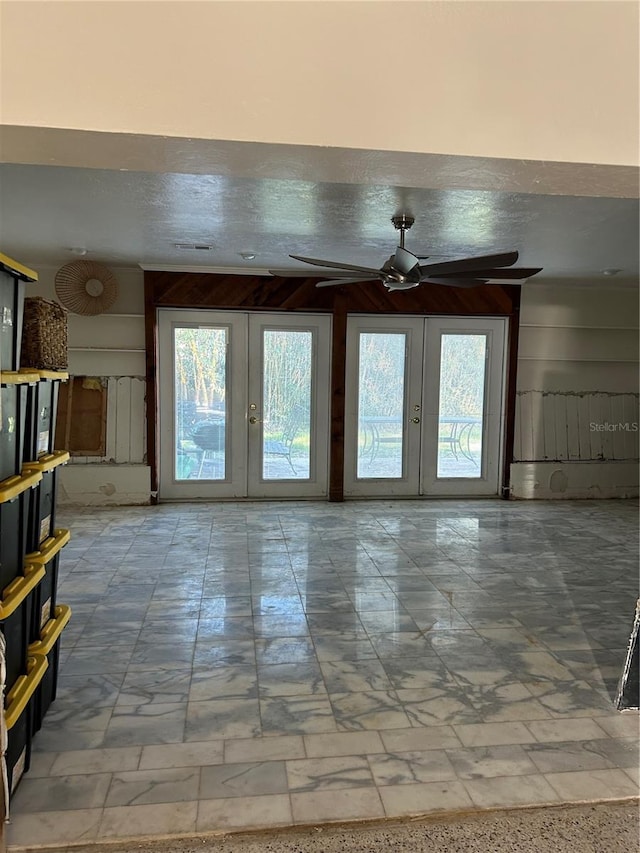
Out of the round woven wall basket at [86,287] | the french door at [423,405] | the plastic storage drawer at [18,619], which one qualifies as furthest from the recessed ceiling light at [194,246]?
the plastic storage drawer at [18,619]

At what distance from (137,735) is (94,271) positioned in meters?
4.54

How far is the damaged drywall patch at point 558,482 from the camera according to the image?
6.67m

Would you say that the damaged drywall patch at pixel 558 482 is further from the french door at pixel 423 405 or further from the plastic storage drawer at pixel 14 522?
the plastic storage drawer at pixel 14 522

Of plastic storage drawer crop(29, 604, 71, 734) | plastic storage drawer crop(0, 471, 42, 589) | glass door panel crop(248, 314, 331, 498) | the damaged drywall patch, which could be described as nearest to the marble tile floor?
plastic storage drawer crop(29, 604, 71, 734)

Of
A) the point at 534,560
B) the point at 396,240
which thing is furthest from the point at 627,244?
the point at 534,560

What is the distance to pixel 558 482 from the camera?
668cm

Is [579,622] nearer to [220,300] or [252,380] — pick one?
[252,380]

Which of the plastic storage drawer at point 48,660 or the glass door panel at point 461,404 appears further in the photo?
the glass door panel at point 461,404

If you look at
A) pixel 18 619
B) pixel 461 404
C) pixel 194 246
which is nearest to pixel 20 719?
pixel 18 619

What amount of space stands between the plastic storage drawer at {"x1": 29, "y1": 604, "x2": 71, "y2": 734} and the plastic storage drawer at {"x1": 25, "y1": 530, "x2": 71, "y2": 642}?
0.10 feet

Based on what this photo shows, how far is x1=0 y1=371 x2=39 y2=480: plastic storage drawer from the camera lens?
1.77 meters

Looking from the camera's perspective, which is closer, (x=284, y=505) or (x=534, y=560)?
(x=534, y=560)

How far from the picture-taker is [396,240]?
180 inches

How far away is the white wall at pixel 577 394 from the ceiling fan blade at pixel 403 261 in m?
3.35
